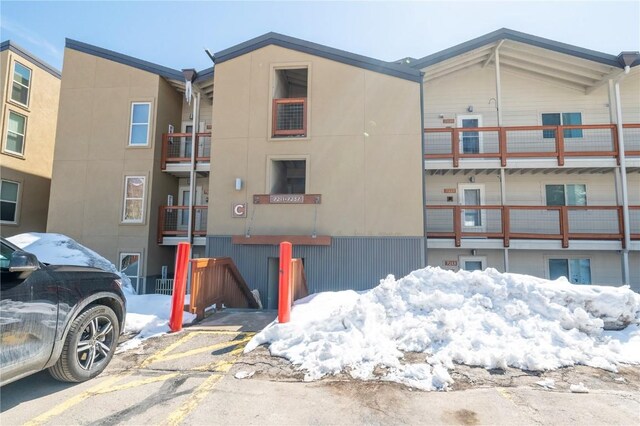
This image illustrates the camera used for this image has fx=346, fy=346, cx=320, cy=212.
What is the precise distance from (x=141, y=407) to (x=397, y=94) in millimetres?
9939

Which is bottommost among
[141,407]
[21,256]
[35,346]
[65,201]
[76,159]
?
[141,407]

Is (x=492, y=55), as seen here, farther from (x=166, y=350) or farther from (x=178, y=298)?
(x=166, y=350)

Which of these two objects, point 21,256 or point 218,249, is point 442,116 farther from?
point 21,256

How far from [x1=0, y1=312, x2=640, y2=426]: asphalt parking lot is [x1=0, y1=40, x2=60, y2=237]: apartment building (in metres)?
12.4

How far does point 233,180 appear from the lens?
1075cm

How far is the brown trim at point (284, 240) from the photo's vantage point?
1002 centimetres

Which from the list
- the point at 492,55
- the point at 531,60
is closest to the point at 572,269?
the point at 531,60

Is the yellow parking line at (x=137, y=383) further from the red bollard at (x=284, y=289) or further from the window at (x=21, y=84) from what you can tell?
the window at (x=21, y=84)

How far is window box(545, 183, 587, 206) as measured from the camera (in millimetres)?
11984

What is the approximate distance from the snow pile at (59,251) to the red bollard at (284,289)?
4.90 m

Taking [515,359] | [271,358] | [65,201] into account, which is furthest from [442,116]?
[65,201]

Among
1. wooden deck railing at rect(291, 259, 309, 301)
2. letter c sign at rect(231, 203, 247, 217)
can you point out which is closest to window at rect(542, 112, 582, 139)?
wooden deck railing at rect(291, 259, 309, 301)

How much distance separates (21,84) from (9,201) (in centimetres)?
468

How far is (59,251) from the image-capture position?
912 cm
